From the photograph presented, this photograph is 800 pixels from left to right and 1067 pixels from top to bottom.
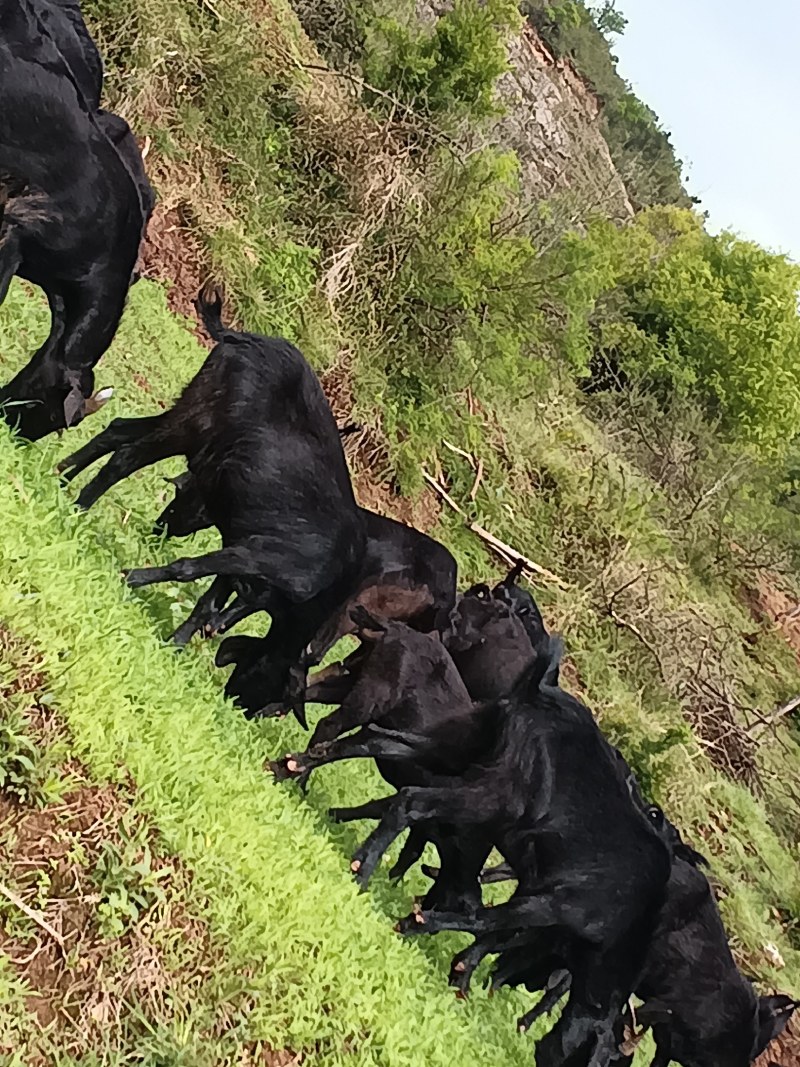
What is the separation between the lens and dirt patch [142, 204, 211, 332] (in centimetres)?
1156

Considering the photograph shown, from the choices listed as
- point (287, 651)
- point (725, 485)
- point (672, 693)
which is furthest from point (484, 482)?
point (287, 651)

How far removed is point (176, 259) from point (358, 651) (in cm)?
683

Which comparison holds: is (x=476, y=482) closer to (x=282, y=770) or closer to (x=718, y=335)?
(x=282, y=770)

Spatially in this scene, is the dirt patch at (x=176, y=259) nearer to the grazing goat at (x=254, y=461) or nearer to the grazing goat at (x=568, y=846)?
the grazing goat at (x=254, y=461)

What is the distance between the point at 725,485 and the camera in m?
21.0

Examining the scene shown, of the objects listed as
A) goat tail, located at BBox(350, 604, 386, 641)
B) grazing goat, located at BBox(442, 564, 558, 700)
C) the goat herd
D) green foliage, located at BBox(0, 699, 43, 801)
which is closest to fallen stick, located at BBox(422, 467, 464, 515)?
grazing goat, located at BBox(442, 564, 558, 700)

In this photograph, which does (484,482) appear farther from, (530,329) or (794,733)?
(794,733)

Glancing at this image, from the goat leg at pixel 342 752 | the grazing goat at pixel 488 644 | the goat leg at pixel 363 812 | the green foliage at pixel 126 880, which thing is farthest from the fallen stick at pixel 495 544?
the green foliage at pixel 126 880

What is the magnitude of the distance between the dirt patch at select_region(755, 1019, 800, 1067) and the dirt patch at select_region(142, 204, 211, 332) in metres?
8.99

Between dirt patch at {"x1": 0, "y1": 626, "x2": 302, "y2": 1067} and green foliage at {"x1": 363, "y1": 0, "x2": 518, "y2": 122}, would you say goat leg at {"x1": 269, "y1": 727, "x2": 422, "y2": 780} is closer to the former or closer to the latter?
dirt patch at {"x1": 0, "y1": 626, "x2": 302, "y2": 1067}

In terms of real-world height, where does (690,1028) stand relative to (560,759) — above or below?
below

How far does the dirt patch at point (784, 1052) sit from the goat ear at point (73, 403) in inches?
370

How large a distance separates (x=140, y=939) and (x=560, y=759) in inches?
105

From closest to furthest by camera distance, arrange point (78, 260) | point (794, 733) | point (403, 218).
Result: point (78, 260) < point (403, 218) < point (794, 733)
